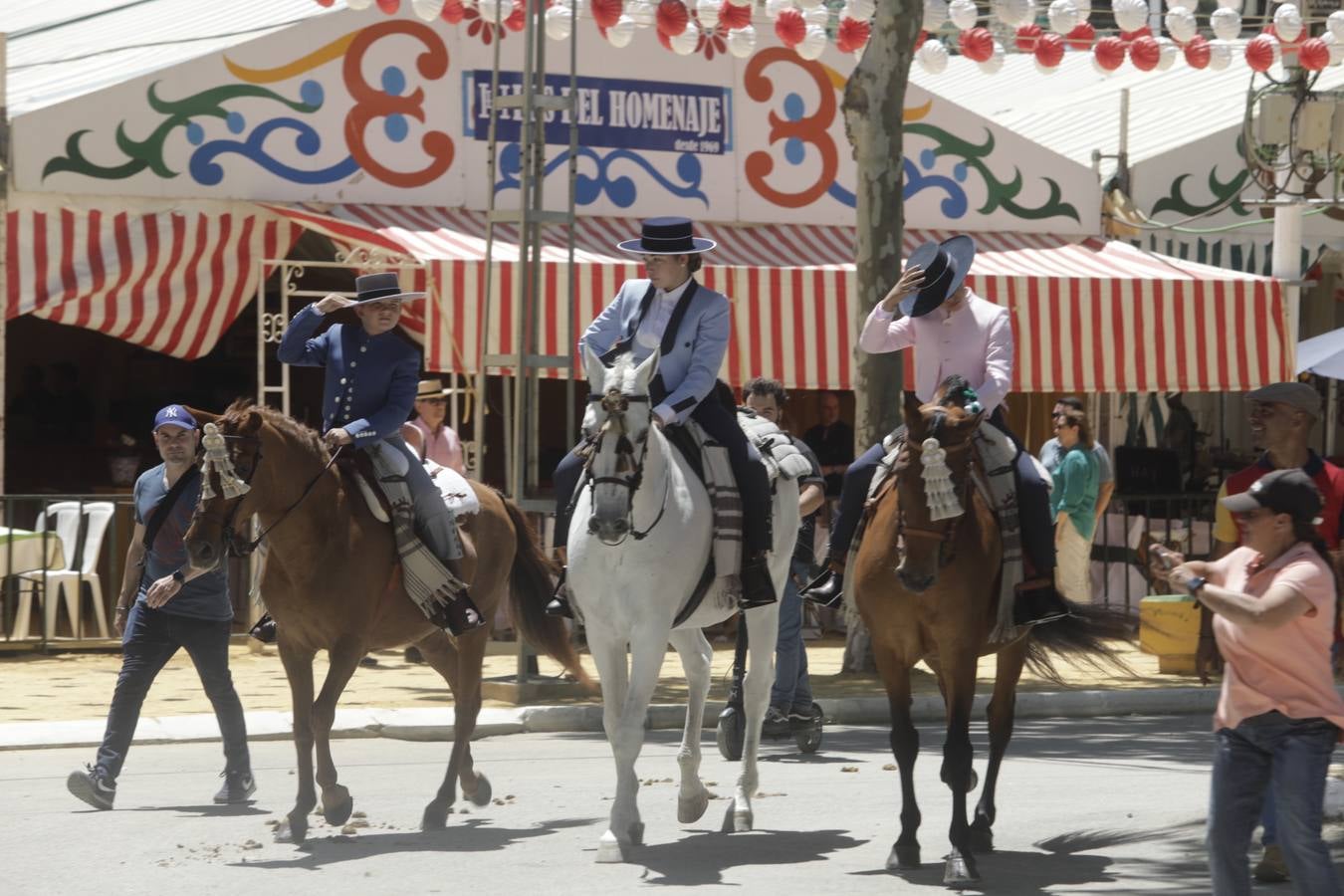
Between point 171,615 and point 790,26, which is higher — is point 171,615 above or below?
below

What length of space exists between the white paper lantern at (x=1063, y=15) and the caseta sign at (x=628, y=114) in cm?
314

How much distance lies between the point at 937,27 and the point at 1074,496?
4.15 m

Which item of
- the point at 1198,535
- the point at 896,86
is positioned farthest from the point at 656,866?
the point at 1198,535

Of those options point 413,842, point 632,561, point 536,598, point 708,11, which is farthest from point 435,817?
point 708,11

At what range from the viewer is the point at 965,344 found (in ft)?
29.5

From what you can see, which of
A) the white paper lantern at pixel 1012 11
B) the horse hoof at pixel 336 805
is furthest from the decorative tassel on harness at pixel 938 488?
the white paper lantern at pixel 1012 11

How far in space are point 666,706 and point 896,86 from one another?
508 centimetres

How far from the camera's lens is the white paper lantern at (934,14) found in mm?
17328

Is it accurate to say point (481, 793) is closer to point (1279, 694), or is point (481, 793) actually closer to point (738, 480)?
point (738, 480)

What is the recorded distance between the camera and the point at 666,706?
1355 cm

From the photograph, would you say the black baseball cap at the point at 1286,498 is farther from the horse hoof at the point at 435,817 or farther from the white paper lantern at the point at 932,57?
the white paper lantern at the point at 932,57

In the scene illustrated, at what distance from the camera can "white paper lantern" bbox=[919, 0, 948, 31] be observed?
17328mm

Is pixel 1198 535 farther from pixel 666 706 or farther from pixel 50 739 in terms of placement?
pixel 50 739

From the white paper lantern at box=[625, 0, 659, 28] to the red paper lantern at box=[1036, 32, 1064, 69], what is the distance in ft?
11.6
